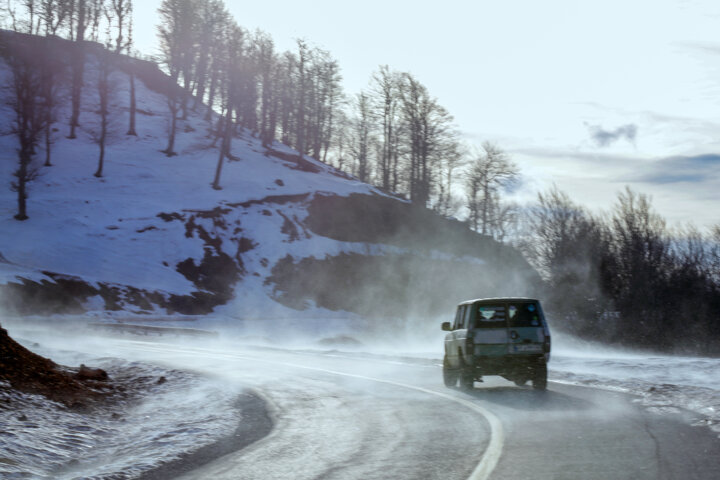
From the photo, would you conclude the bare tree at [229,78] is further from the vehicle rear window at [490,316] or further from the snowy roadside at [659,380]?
the vehicle rear window at [490,316]

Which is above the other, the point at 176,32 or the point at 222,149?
the point at 176,32

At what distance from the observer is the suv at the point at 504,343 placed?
1547cm

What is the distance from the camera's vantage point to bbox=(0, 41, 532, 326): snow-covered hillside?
50469 mm

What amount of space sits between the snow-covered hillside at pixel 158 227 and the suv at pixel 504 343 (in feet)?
113

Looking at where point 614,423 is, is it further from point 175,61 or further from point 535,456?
point 175,61

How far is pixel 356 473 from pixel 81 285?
146 feet

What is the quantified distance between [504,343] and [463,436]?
6179mm

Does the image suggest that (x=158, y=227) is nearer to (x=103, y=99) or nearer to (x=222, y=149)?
(x=222, y=149)

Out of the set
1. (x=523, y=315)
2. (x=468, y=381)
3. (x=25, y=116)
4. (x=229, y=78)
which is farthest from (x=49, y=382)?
(x=229, y=78)

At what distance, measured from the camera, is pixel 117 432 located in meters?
10.6

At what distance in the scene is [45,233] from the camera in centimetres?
5459

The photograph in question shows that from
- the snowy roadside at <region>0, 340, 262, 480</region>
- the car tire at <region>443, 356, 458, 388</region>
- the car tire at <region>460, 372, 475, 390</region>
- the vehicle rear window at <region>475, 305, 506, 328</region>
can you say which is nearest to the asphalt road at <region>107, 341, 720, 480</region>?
the car tire at <region>460, 372, 475, 390</region>

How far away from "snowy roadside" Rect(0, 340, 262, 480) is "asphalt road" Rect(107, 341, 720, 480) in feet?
2.45

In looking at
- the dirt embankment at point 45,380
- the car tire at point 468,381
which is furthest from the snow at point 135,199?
the car tire at point 468,381
